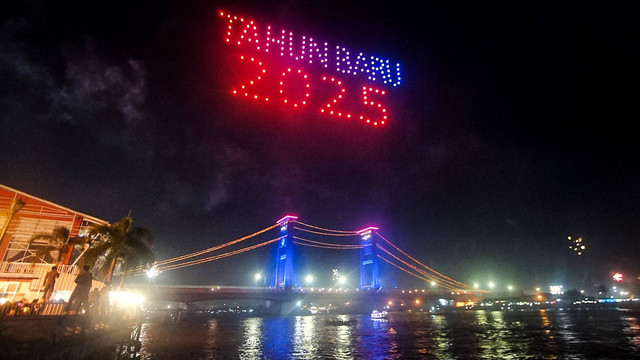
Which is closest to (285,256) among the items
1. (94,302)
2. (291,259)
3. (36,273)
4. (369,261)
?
(291,259)

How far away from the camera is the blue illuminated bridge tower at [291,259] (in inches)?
3775

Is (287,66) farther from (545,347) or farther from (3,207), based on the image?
(545,347)

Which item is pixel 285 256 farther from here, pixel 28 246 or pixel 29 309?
pixel 29 309

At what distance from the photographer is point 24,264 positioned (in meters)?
22.5

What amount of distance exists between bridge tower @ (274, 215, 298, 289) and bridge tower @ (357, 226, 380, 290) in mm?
29147

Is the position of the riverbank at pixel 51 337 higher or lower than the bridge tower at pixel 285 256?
lower

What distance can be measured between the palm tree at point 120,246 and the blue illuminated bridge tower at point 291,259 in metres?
64.5

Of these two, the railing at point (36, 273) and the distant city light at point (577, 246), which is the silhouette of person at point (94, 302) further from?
the distant city light at point (577, 246)

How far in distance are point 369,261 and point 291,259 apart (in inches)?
1275

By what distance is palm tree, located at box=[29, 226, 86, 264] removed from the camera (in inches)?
906

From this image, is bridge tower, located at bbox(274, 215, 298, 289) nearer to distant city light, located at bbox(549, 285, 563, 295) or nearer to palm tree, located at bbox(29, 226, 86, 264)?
palm tree, located at bbox(29, 226, 86, 264)

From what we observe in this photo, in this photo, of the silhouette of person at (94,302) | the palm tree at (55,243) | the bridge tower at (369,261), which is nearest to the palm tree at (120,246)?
the palm tree at (55,243)

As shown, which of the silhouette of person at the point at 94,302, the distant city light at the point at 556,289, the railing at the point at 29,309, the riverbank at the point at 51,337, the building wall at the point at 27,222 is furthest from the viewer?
the distant city light at the point at 556,289

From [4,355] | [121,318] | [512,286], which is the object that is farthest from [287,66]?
[512,286]
